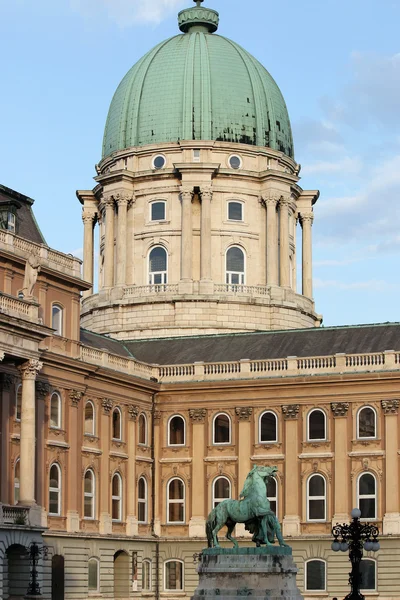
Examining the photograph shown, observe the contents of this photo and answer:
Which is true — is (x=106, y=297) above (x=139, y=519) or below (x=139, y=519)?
above

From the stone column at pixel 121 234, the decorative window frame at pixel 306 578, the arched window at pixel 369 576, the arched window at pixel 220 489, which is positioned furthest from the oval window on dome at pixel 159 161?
the arched window at pixel 369 576

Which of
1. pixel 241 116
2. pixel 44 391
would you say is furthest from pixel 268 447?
pixel 241 116

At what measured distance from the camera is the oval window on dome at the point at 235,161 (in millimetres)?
108188

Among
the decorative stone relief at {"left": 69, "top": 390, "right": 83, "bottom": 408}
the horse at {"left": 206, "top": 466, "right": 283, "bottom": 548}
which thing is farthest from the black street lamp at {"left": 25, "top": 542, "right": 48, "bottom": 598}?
the decorative stone relief at {"left": 69, "top": 390, "right": 83, "bottom": 408}

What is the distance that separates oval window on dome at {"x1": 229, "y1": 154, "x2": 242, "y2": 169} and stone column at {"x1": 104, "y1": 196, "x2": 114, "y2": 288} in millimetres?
9262

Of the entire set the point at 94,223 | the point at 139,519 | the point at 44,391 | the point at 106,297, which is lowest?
the point at 139,519

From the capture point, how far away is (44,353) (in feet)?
251

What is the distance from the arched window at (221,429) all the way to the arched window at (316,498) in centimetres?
598

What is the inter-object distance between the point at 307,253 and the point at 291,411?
90.9 feet

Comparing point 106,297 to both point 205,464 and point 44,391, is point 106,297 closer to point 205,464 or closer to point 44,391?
point 205,464

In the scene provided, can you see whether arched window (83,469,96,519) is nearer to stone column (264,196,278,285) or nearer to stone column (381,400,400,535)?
stone column (381,400,400,535)

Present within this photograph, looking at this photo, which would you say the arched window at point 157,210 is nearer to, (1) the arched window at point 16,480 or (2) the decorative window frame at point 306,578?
(2) the decorative window frame at point 306,578

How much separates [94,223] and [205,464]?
30.8 metres

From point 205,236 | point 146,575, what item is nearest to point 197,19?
point 205,236
